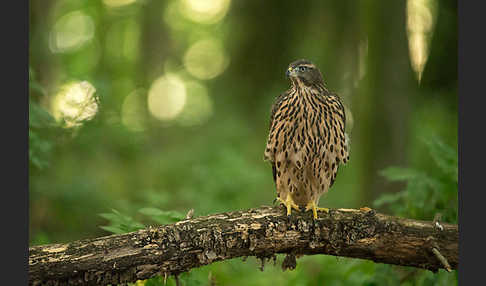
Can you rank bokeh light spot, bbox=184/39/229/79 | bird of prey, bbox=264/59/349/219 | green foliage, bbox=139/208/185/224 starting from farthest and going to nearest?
bokeh light spot, bbox=184/39/229/79 → bird of prey, bbox=264/59/349/219 → green foliage, bbox=139/208/185/224

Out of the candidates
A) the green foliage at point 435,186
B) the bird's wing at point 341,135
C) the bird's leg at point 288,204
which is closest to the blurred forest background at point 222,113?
the green foliage at point 435,186

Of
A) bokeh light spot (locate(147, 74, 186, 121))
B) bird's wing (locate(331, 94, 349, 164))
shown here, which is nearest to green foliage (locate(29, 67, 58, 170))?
bird's wing (locate(331, 94, 349, 164))

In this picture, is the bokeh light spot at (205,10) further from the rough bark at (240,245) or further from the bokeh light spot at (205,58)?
the rough bark at (240,245)

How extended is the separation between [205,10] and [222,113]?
5.51 metres

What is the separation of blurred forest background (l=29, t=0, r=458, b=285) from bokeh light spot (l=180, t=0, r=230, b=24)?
7cm

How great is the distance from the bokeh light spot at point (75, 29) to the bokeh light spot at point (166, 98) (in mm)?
2472

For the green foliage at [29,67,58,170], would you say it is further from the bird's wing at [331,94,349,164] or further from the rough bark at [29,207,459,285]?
the bird's wing at [331,94,349,164]

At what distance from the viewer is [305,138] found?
5098 mm

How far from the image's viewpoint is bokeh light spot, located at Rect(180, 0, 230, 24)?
1752 centimetres

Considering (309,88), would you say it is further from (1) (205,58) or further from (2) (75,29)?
(1) (205,58)

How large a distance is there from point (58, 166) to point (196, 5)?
10963 mm

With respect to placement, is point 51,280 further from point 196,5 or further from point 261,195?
point 196,5

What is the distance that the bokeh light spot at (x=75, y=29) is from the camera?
505 inches

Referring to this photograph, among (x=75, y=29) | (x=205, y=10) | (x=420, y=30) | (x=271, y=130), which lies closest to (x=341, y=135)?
(x=271, y=130)
